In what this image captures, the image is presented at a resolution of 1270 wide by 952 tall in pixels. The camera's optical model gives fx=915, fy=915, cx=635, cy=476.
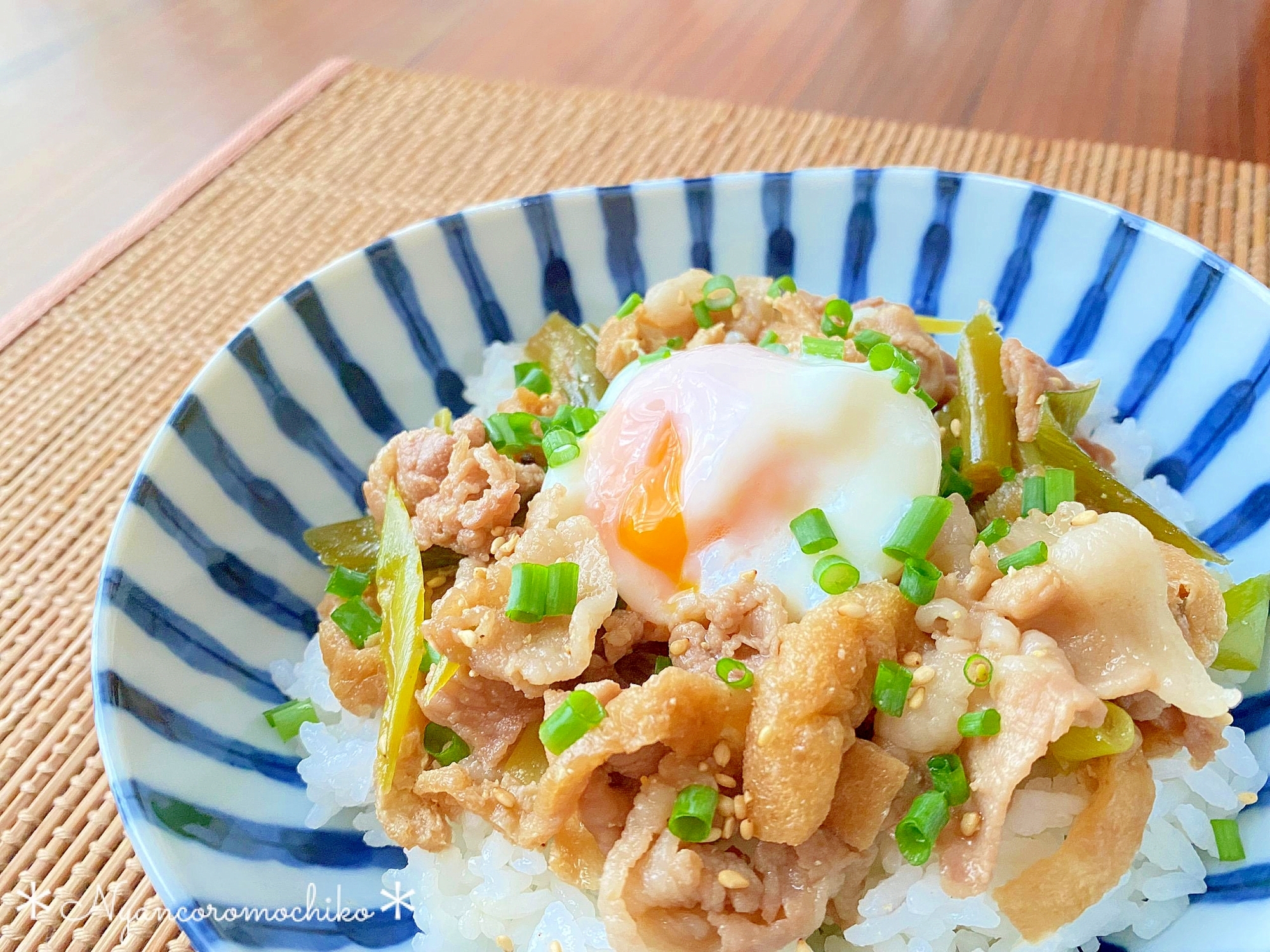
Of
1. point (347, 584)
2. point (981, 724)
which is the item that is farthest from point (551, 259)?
point (981, 724)

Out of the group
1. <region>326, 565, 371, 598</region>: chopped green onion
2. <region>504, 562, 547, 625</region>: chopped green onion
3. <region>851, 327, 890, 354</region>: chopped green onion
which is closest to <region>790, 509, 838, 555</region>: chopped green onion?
<region>504, 562, 547, 625</region>: chopped green onion

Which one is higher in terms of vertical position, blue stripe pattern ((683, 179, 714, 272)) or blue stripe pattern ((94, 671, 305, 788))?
blue stripe pattern ((683, 179, 714, 272))

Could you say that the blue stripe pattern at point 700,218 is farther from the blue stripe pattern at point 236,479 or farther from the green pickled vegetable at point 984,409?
the blue stripe pattern at point 236,479

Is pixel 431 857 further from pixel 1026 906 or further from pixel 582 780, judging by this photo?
pixel 1026 906

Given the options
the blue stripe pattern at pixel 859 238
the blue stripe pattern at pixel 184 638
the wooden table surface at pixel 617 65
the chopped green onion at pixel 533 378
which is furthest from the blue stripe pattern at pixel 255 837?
the wooden table surface at pixel 617 65

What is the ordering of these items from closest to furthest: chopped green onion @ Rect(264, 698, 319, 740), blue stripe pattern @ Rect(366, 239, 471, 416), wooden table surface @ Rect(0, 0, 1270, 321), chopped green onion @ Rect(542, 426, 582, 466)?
1. chopped green onion @ Rect(542, 426, 582, 466)
2. chopped green onion @ Rect(264, 698, 319, 740)
3. blue stripe pattern @ Rect(366, 239, 471, 416)
4. wooden table surface @ Rect(0, 0, 1270, 321)

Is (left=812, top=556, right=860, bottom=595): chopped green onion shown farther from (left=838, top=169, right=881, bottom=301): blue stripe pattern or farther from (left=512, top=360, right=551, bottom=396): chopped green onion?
(left=838, top=169, right=881, bottom=301): blue stripe pattern

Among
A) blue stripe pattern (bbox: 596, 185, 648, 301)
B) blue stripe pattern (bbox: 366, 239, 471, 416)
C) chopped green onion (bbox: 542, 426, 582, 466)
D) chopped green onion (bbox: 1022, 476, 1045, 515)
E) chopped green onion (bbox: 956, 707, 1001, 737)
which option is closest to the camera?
chopped green onion (bbox: 956, 707, 1001, 737)
